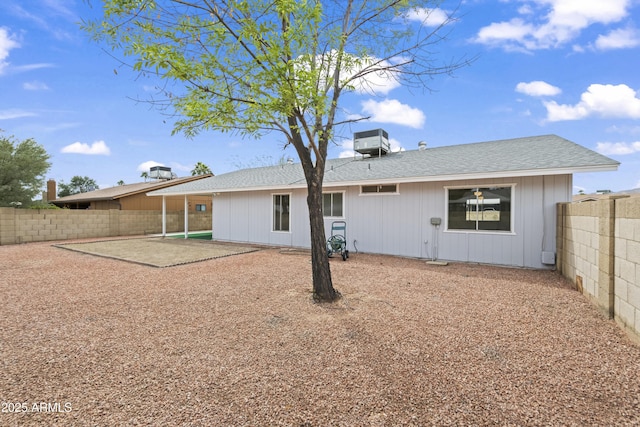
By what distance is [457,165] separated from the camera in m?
8.37

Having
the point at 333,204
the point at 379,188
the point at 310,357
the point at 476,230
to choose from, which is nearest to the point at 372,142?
the point at 379,188

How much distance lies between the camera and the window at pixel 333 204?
10.3m

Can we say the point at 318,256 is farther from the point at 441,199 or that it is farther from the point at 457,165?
the point at 457,165

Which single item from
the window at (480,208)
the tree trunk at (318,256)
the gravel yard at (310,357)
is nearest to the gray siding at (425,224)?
the window at (480,208)

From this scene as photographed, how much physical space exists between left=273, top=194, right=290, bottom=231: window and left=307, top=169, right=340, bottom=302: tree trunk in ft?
21.4

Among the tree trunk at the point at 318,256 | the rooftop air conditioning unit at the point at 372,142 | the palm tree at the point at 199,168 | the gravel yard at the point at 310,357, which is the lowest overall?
the gravel yard at the point at 310,357

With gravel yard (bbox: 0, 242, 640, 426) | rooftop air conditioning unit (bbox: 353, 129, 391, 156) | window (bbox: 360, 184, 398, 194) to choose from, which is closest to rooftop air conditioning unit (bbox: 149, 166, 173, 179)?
rooftop air conditioning unit (bbox: 353, 129, 391, 156)

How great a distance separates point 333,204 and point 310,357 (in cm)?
769

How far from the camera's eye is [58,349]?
10.3 feet

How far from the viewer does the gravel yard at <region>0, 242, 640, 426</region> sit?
2150 mm

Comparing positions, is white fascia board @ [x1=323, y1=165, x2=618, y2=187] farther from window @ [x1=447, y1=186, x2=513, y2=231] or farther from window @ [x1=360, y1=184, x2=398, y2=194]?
window @ [x1=447, y1=186, x2=513, y2=231]

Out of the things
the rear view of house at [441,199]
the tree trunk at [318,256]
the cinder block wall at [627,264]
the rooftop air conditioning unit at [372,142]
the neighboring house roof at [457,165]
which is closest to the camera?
the cinder block wall at [627,264]

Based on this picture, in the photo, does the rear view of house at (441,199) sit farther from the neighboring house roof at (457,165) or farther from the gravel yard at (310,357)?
the gravel yard at (310,357)

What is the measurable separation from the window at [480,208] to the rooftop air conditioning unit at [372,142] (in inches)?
176
